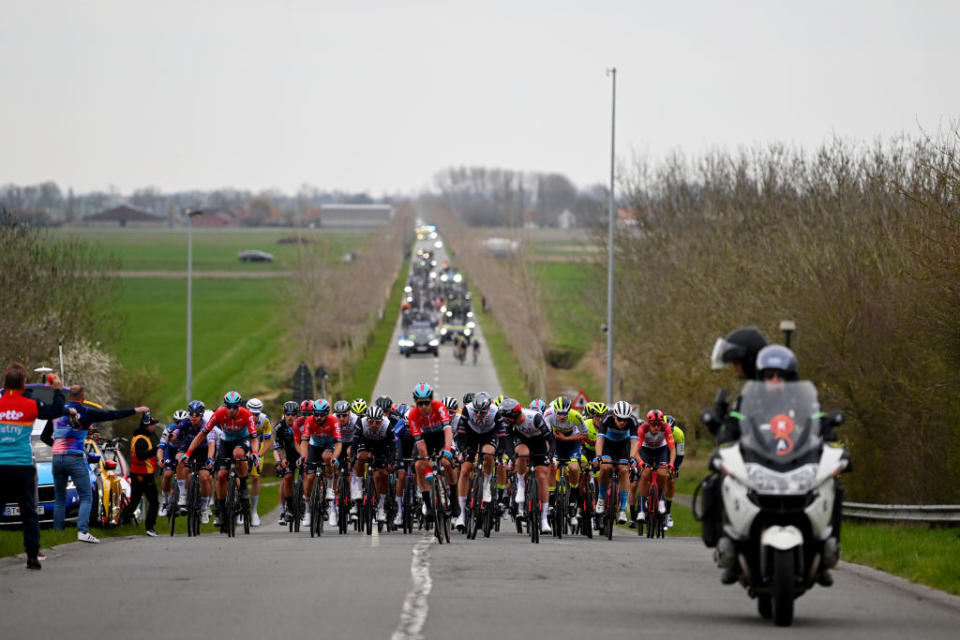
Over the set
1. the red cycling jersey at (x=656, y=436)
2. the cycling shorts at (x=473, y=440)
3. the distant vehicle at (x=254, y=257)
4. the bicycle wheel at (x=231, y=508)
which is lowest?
the bicycle wheel at (x=231, y=508)

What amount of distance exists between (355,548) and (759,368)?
6.89 m

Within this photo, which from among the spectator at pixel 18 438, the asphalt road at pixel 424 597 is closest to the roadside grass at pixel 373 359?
the asphalt road at pixel 424 597

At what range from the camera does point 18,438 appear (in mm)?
14680

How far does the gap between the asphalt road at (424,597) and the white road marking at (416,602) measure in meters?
0.01

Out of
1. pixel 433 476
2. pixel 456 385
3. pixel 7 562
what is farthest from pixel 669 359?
pixel 7 562

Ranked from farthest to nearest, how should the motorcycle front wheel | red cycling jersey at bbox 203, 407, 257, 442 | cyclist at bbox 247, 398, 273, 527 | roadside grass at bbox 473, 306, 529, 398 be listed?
1. roadside grass at bbox 473, 306, 529, 398
2. cyclist at bbox 247, 398, 273, 527
3. red cycling jersey at bbox 203, 407, 257, 442
4. the motorcycle front wheel

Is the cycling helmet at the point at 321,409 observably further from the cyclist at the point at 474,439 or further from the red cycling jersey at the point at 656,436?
the red cycling jersey at the point at 656,436

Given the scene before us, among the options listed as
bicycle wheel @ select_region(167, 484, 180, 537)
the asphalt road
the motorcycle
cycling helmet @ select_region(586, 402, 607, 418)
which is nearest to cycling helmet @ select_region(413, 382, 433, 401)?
the asphalt road

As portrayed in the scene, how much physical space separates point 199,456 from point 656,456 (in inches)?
251

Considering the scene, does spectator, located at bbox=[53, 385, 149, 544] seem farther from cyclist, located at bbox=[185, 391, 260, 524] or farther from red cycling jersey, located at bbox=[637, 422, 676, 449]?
red cycling jersey, located at bbox=[637, 422, 676, 449]

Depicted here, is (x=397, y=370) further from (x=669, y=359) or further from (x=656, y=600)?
(x=656, y=600)

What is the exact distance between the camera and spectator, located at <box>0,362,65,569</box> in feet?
47.9

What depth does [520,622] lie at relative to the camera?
10.8 m

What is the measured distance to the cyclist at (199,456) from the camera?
873 inches
